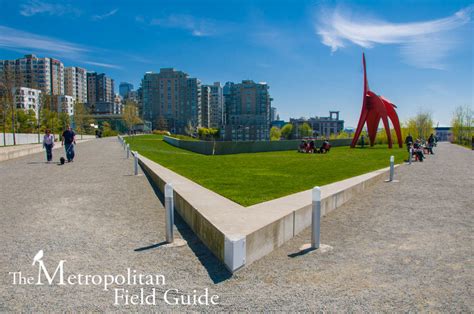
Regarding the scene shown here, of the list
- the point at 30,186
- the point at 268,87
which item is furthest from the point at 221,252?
the point at 268,87

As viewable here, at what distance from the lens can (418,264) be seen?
512 cm

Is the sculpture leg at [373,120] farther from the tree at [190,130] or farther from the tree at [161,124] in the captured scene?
the tree at [161,124]

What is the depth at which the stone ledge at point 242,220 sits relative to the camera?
4.96 meters

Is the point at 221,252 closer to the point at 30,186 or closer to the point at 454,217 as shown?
the point at 454,217

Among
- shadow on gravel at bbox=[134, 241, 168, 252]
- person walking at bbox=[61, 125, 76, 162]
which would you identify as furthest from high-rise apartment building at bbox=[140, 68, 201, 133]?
shadow on gravel at bbox=[134, 241, 168, 252]

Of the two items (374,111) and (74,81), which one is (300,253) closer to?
(374,111)

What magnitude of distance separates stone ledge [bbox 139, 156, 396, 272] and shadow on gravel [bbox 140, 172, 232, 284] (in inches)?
3.1

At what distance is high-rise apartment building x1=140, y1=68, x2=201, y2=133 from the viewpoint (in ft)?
595

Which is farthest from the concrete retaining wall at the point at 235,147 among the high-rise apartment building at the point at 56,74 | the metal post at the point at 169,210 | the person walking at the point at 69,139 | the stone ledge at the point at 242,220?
the high-rise apartment building at the point at 56,74

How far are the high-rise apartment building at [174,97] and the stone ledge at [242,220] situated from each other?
17361 centimetres

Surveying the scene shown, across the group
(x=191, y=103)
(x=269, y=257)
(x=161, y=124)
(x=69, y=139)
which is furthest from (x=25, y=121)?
(x=191, y=103)

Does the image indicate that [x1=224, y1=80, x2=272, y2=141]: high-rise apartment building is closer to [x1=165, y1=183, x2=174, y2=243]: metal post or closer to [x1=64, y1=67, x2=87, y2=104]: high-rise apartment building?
[x1=64, y1=67, x2=87, y2=104]: high-rise apartment building

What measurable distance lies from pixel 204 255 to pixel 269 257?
0.94 meters

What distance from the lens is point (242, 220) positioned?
5961 mm
